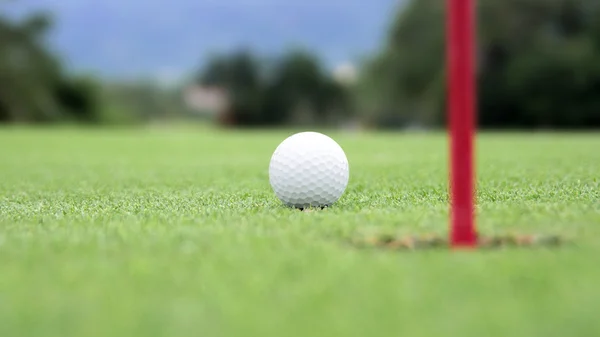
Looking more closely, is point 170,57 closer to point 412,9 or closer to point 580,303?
point 412,9

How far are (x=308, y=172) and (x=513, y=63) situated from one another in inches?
1199

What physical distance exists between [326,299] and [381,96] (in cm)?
3612

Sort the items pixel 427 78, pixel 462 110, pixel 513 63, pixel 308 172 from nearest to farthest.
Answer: pixel 462 110
pixel 308 172
pixel 513 63
pixel 427 78

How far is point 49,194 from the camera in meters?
5.79

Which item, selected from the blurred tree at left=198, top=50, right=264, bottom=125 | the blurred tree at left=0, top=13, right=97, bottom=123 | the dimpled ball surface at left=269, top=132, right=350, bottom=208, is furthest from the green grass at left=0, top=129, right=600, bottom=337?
the blurred tree at left=198, top=50, right=264, bottom=125

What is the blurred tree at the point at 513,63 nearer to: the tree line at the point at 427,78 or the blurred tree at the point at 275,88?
the tree line at the point at 427,78

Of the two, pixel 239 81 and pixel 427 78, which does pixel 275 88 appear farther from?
pixel 427 78

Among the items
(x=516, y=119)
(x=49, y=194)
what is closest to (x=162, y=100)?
(x=516, y=119)

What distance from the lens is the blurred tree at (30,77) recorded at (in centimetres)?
3619

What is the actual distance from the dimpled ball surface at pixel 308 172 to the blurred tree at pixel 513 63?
28619 mm

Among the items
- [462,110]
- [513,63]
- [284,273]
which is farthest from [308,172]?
[513,63]

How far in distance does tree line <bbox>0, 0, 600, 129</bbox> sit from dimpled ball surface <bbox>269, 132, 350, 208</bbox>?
28.6 m

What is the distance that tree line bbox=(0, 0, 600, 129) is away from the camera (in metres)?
31.2

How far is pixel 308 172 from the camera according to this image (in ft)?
14.6
